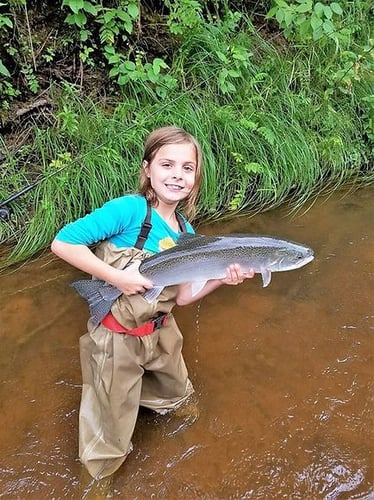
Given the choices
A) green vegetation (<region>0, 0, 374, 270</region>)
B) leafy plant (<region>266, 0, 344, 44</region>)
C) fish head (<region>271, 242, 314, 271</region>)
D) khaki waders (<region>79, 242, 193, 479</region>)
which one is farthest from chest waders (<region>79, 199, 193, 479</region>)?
leafy plant (<region>266, 0, 344, 44</region>)

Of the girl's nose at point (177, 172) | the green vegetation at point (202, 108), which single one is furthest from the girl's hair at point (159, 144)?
the green vegetation at point (202, 108)

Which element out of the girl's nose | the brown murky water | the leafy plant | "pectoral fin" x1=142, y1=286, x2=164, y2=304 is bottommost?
the brown murky water

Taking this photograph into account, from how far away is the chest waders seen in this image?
230 cm

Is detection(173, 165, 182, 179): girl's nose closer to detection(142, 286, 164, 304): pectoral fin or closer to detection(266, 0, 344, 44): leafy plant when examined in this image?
detection(142, 286, 164, 304): pectoral fin

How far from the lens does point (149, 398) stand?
2861 millimetres

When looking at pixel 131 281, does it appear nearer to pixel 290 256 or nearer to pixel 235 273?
pixel 235 273

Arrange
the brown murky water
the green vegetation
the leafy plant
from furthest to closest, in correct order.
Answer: the leafy plant
the green vegetation
the brown murky water

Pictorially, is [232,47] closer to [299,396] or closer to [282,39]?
[282,39]

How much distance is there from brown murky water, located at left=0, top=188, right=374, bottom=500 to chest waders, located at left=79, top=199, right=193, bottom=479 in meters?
0.23

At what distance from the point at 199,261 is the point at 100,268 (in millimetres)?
468

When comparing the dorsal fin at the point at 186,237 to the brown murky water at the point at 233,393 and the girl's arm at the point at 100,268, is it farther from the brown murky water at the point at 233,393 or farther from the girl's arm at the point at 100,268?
the brown murky water at the point at 233,393

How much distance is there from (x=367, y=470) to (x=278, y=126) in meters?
3.90

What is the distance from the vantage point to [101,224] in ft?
7.27

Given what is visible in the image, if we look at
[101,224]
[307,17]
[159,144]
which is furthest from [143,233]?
[307,17]
